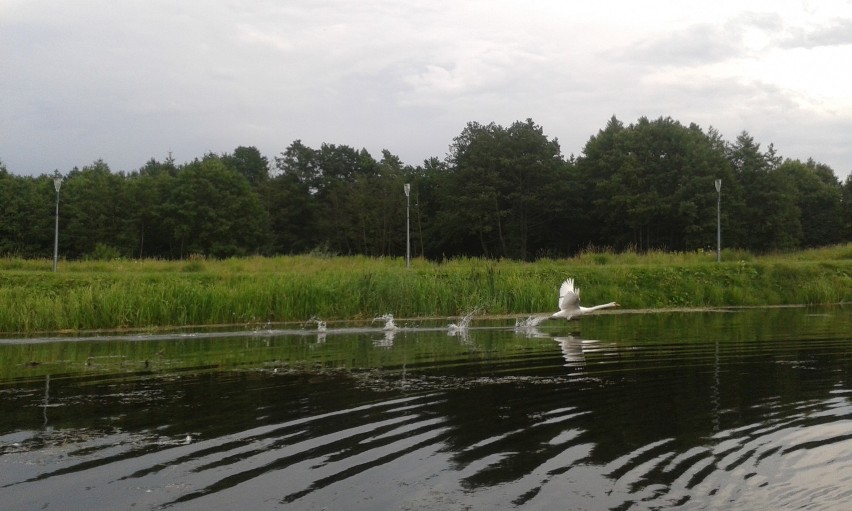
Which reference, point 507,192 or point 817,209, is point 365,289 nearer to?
point 507,192

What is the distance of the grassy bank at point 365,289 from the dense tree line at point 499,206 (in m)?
30.7

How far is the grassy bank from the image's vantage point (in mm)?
23875

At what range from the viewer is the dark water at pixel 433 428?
6.74 meters

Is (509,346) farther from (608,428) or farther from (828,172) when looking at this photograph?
(828,172)

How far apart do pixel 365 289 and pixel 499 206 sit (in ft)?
156

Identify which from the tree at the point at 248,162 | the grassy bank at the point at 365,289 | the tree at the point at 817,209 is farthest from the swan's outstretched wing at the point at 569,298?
the tree at the point at 248,162

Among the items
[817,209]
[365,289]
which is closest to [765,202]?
[817,209]

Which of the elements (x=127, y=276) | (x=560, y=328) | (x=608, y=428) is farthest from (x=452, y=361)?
(x=127, y=276)

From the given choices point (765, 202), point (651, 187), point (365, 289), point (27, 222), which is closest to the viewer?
point (365, 289)

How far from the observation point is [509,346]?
17672 mm

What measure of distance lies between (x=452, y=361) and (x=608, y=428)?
6282mm

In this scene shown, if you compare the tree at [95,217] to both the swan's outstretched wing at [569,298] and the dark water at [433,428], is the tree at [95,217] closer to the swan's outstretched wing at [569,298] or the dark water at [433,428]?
the swan's outstretched wing at [569,298]

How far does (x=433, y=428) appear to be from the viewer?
9055 millimetres

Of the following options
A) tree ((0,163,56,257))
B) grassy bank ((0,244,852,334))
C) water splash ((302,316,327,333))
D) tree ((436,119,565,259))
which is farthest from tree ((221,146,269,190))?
Answer: water splash ((302,316,327,333))
